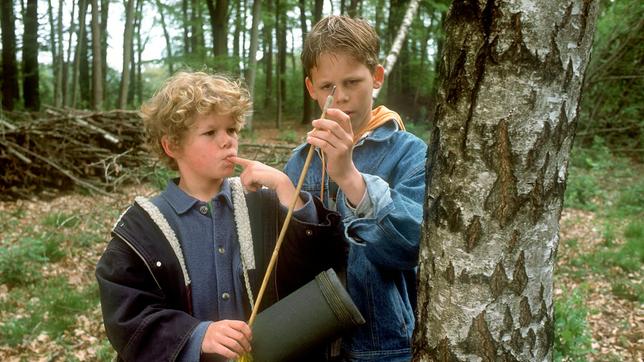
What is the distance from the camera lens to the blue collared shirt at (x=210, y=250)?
1.80 m

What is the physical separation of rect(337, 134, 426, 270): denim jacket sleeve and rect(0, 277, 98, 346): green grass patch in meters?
3.52

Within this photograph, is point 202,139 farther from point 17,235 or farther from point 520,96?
point 17,235

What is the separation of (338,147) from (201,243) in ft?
2.17

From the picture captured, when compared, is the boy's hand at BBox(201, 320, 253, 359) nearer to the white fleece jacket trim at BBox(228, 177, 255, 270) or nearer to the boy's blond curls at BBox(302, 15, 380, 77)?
the white fleece jacket trim at BBox(228, 177, 255, 270)

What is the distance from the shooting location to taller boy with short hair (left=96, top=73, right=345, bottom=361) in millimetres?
1655

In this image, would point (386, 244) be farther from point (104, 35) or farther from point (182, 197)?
point (104, 35)

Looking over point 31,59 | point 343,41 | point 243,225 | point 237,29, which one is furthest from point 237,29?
point 243,225

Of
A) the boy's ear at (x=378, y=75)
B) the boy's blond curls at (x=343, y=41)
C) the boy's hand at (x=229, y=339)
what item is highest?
the boy's blond curls at (x=343, y=41)

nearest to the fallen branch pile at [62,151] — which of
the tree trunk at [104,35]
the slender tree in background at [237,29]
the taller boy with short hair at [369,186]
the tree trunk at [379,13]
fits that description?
the slender tree in background at [237,29]

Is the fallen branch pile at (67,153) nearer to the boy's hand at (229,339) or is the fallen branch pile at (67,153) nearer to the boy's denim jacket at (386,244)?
the boy's denim jacket at (386,244)

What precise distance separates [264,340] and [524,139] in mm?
921

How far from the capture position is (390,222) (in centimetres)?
158

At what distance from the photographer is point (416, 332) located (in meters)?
1.62

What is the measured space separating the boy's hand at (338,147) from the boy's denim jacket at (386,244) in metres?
0.05
